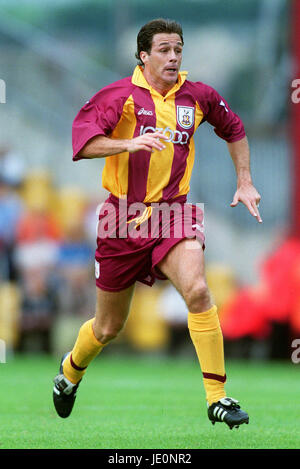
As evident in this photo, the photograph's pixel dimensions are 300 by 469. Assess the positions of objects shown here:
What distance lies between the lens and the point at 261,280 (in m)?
11.9

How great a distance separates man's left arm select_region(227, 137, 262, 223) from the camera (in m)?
5.87

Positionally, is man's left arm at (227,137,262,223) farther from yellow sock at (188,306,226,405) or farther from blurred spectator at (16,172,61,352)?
blurred spectator at (16,172,61,352)

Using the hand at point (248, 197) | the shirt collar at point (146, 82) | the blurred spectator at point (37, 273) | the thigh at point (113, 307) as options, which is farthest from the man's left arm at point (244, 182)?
the blurred spectator at point (37, 273)

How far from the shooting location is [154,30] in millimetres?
5906

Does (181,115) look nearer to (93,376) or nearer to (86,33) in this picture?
(93,376)

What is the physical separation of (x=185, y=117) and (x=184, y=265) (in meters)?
0.90

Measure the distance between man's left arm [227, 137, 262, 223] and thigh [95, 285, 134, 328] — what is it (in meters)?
0.83

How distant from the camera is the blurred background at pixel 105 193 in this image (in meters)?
12.0

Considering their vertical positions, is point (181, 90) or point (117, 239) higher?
point (181, 90)

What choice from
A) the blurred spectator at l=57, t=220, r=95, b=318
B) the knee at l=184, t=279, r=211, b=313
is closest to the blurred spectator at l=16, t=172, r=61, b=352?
the blurred spectator at l=57, t=220, r=95, b=318

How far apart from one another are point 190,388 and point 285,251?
353cm

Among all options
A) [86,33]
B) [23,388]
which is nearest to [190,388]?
[23,388]

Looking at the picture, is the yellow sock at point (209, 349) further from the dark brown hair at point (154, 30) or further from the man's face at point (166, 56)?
the dark brown hair at point (154, 30)

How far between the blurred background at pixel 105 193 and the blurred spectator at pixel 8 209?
17 mm
